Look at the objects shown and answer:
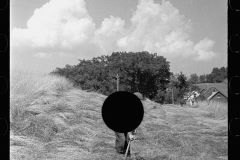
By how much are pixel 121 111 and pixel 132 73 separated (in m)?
0.21

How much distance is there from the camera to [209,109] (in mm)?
867

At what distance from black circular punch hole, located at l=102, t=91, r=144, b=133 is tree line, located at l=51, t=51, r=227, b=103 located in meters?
0.15

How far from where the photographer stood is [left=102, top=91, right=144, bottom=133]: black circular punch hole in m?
0.52

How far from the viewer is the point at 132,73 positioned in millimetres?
714

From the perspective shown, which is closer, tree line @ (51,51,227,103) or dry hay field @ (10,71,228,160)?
tree line @ (51,51,227,103)
